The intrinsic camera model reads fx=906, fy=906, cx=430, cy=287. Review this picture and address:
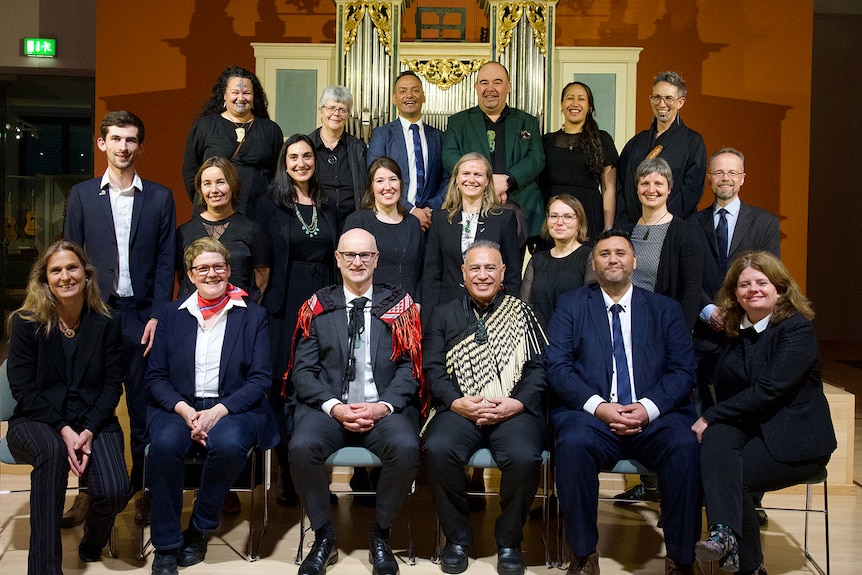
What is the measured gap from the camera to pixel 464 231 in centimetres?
361

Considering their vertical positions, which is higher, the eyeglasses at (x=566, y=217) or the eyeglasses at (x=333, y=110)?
the eyeglasses at (x=333, y=110)

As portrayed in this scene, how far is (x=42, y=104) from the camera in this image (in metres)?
7.97

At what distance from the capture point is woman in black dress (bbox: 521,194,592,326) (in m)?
3.52

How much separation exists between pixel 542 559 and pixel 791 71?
500 cm

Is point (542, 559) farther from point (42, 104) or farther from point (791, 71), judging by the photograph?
point (42, 104)

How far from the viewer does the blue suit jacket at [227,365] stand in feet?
10.4

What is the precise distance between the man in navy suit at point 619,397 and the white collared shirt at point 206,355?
3.88 ft

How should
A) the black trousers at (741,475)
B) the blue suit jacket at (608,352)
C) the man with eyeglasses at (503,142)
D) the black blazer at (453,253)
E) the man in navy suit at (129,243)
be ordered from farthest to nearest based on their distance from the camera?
1. the man with eyeglasses at (503,142)
2. the black blazer at (453,253)
3. the man in navy suit at (129,243)
4. the blue suit jacket at (608,352)
5. the black trousers at (741,475)

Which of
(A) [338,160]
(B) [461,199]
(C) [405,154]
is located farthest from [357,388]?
(C) [405,154]

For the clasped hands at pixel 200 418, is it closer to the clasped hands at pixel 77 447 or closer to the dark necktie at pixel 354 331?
the clasped hands at pixel 77 447

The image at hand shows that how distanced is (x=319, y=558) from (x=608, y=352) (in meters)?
1.22

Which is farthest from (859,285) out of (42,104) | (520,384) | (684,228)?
(42,104)

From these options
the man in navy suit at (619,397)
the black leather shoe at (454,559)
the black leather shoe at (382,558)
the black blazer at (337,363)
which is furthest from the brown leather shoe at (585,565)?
the black blazer at (337,363)

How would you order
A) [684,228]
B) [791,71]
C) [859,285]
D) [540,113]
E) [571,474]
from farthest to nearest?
1. [859,285]
2. [791,71]
3. [540,113]
4. [684,228]
5. [571,474]
